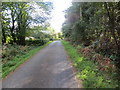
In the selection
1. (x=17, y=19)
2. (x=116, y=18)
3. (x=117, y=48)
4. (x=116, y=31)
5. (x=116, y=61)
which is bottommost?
(x=116, y=61)

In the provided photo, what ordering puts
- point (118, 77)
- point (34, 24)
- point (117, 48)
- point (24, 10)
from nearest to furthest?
1. point (118, 77)
2. point (117, 48)
3. point (24, 10)
4. point (34, 24)

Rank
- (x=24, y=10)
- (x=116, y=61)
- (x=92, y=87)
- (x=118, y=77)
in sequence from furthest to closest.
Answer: (x=24, y=10), (x=116, y=61), (x=118, y=77), (x=92, y=87)

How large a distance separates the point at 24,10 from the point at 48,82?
46.7 feet

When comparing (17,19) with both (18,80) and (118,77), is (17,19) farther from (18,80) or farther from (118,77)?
(118,77)

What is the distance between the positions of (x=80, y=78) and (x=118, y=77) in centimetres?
158

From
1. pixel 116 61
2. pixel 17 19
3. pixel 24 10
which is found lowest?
pixel 116 61

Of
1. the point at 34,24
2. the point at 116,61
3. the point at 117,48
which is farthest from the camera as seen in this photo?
the point at 34,24

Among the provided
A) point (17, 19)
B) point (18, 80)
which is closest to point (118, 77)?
point (18, 80)

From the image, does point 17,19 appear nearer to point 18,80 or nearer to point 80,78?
point 18,80

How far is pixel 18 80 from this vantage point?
4539 mm

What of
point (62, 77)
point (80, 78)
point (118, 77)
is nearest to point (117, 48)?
point (118, 77)

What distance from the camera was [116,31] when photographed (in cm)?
623

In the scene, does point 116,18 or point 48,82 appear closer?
point 48,82

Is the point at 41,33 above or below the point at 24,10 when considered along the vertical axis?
below
